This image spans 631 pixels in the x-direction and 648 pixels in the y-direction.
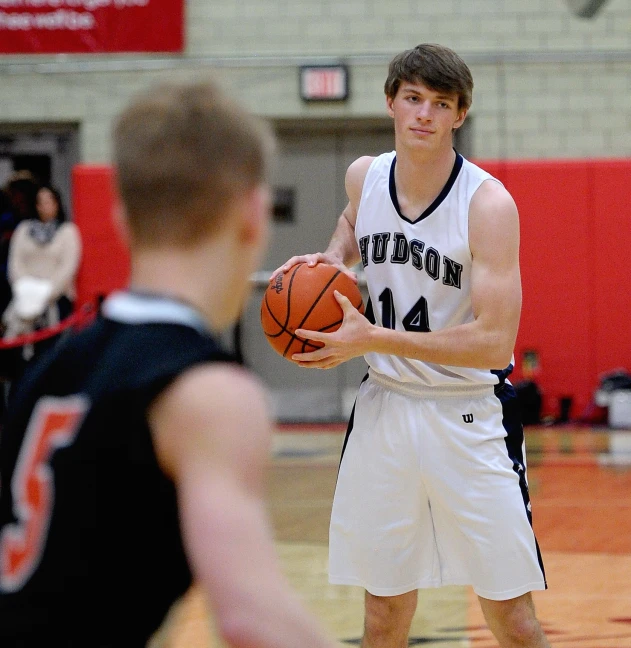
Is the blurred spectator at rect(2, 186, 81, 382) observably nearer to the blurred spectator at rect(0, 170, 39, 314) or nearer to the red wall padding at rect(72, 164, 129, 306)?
the blurred spectator at rect(0, 170, 39, 314)

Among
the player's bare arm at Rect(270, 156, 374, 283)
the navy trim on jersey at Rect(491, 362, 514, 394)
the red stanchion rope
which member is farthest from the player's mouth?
the red stanchion rope

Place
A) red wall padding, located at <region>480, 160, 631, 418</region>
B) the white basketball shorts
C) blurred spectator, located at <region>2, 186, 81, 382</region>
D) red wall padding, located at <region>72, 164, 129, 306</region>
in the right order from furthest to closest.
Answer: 1. red wall padding, located at <region>72, 164, 129, 306</region>
2. red wall padding, located at <region>480, 160, 631, 418</region>
3. blurred spectator, located at <region>2, 186, 81, 382</region>
4. the white basketball shorts

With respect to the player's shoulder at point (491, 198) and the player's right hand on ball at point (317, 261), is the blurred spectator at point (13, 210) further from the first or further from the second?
the player's shoulder at point (491, 198)

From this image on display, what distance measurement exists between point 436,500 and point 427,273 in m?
0.63

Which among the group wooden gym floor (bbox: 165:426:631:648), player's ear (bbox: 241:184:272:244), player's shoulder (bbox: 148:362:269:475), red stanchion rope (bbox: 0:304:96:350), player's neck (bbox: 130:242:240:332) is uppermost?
player's ear (bbox: 241:184:272:244)

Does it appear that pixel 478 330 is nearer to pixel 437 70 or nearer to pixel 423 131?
pixel 423 131

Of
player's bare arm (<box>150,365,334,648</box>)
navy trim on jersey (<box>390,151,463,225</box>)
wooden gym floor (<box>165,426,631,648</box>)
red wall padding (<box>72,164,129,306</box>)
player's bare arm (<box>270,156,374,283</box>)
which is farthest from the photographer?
red wall padding (<box>72,164,129,306</box>)

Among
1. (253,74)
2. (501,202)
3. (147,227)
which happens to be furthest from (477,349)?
(253,74)

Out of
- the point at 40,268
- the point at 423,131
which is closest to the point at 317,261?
the point at 423,131

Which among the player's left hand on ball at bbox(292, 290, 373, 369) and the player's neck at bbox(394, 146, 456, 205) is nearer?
the player's left hand on ball at bbox(292, 290, 373, 369)

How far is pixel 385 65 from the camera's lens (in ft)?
32.5

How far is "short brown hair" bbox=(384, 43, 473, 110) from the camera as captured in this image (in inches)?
121

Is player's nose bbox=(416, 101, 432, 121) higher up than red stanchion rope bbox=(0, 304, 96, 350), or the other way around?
player's nose bbox=(416, 101, 432, 121)

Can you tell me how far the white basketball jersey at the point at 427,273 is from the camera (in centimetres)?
312
